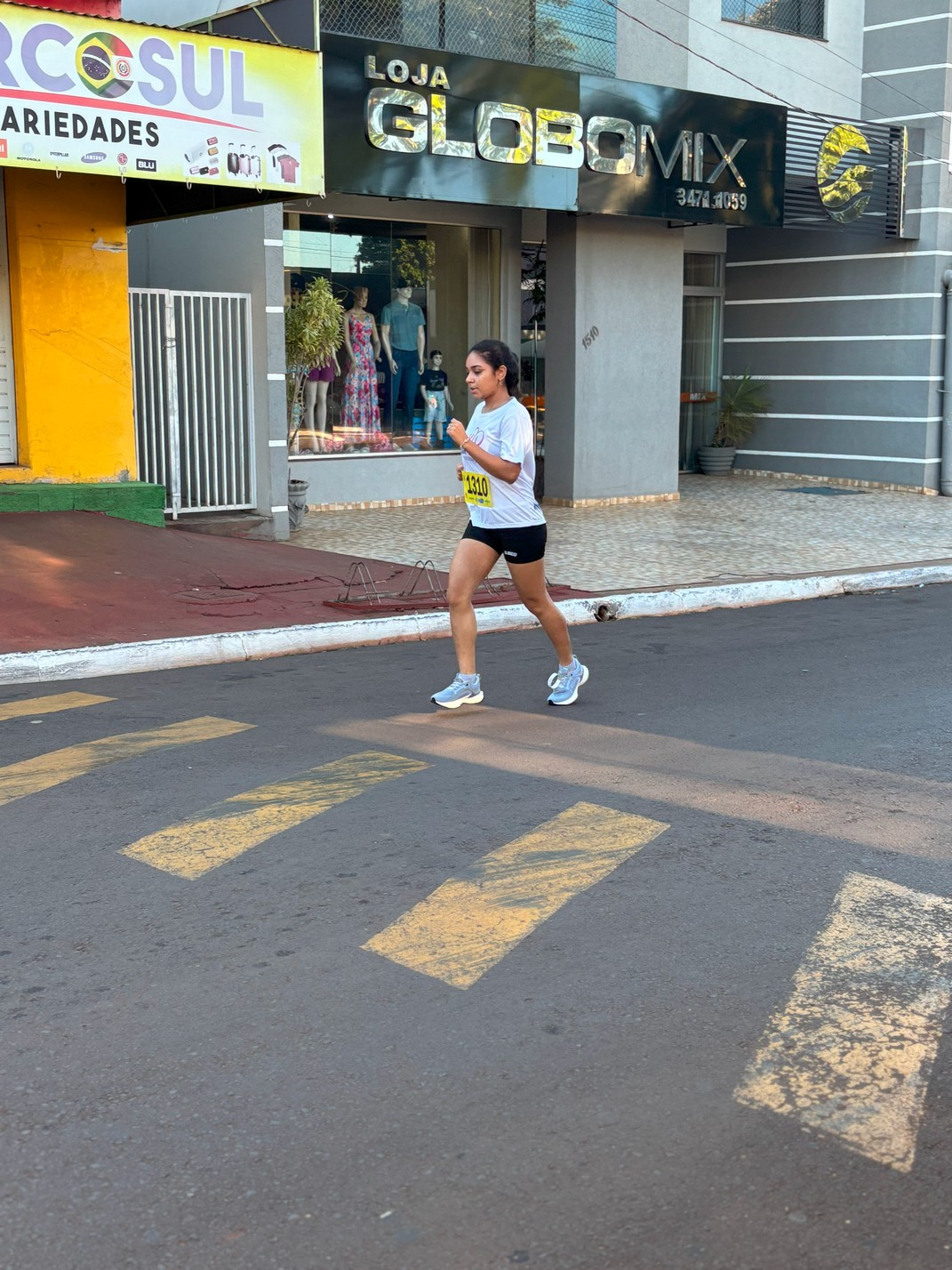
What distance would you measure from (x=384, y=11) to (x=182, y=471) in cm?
552

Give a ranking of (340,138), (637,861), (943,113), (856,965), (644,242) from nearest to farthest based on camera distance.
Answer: (856,965)
(637,861)
(340,138)
(644,242)
(943,113)

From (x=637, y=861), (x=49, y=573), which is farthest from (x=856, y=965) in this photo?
(x=49, y=573)

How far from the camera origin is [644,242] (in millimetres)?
18531

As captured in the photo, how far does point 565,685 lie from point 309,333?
923 centimetres

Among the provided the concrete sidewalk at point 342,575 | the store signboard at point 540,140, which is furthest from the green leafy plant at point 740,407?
the concrete sidewalk at point 342,575

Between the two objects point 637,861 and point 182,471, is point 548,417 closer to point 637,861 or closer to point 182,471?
point 182,471

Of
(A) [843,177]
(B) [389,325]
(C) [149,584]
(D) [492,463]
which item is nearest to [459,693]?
(D) [492,463]

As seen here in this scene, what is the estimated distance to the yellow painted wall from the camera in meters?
12.7

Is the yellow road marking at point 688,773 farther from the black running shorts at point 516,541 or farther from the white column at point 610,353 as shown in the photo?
the white column at point 610,353

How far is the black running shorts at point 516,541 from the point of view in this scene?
7477 mm

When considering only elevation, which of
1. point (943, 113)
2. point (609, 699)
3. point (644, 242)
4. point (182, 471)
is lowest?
point (609, 699)

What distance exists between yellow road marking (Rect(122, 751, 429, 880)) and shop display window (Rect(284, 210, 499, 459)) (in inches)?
435

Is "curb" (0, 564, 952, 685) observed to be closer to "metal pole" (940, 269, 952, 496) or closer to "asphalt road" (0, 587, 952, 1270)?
"asphalt road" (0, 587, 952, 1270)

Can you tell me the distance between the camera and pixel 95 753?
663 centimetres
